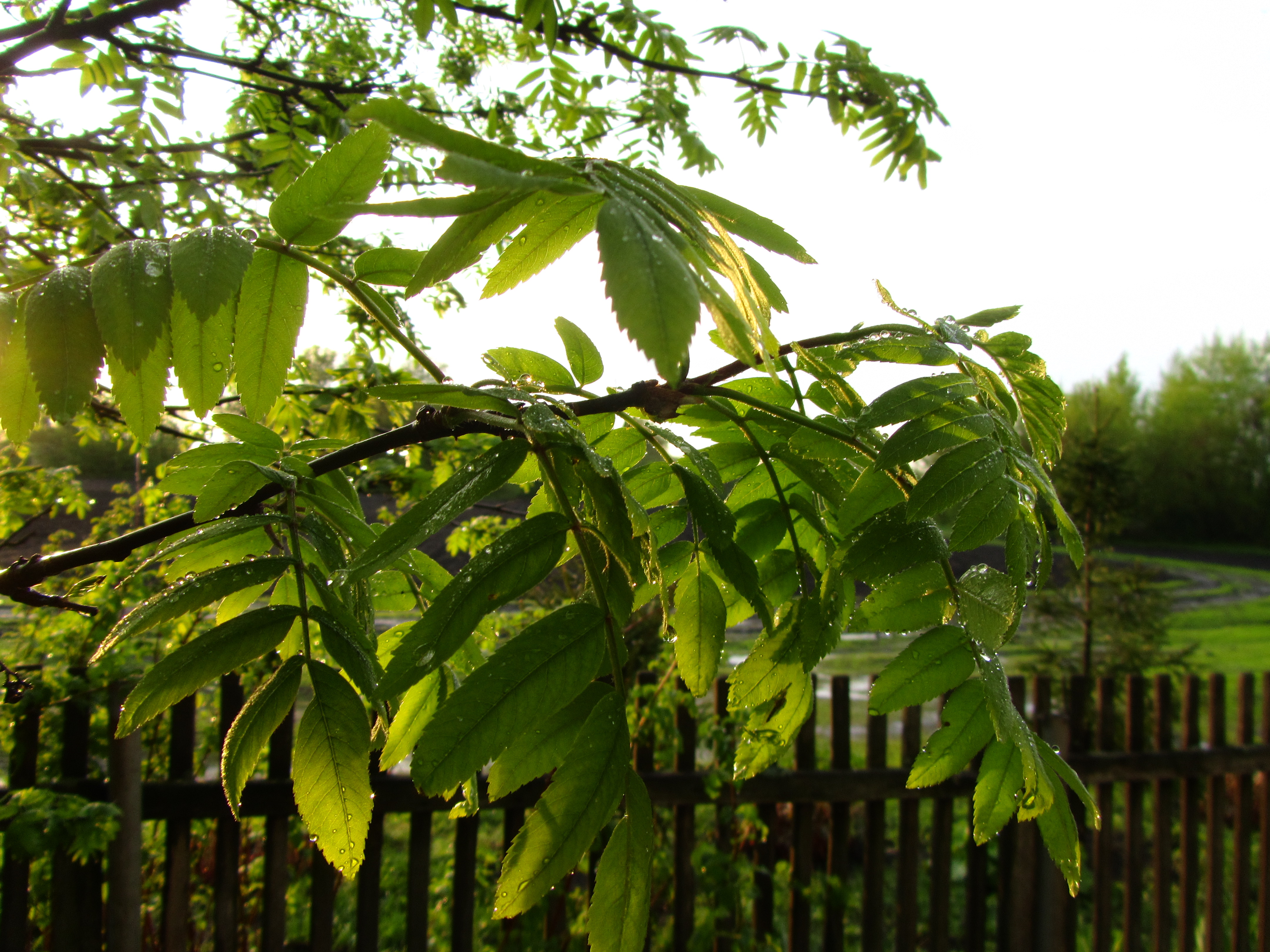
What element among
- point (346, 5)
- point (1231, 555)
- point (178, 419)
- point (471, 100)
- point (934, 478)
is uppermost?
point (346, 5)

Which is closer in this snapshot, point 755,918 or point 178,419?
point 178,419

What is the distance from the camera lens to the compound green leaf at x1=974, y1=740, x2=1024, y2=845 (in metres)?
0.88

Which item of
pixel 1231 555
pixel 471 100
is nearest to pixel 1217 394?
pixel 1231 555

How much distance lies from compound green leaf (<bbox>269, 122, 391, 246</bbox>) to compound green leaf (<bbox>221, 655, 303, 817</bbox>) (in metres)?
0.49

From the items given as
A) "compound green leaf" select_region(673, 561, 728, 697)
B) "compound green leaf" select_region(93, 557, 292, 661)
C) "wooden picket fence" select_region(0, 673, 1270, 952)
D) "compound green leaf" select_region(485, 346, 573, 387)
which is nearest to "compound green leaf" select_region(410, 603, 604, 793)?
"compound green leaf" select_region(673, 561, 728, 697)

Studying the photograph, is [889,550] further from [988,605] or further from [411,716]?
[411,716]

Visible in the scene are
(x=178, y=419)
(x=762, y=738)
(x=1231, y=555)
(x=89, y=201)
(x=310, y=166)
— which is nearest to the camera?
(x=310, y=166)

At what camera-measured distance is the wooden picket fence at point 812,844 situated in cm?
268

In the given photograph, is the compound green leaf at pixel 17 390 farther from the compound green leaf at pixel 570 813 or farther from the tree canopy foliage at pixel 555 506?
the compound green leaf at pixel 570 813

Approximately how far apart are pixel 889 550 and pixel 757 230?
394mm

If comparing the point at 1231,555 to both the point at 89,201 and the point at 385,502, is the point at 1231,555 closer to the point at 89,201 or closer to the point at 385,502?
the point at 385,502

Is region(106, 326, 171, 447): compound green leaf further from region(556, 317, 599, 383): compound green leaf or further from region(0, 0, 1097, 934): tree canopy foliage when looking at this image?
region(556, 317, 599, 383): compound green leaf

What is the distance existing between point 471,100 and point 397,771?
155 inches

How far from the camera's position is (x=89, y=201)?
2.62m
